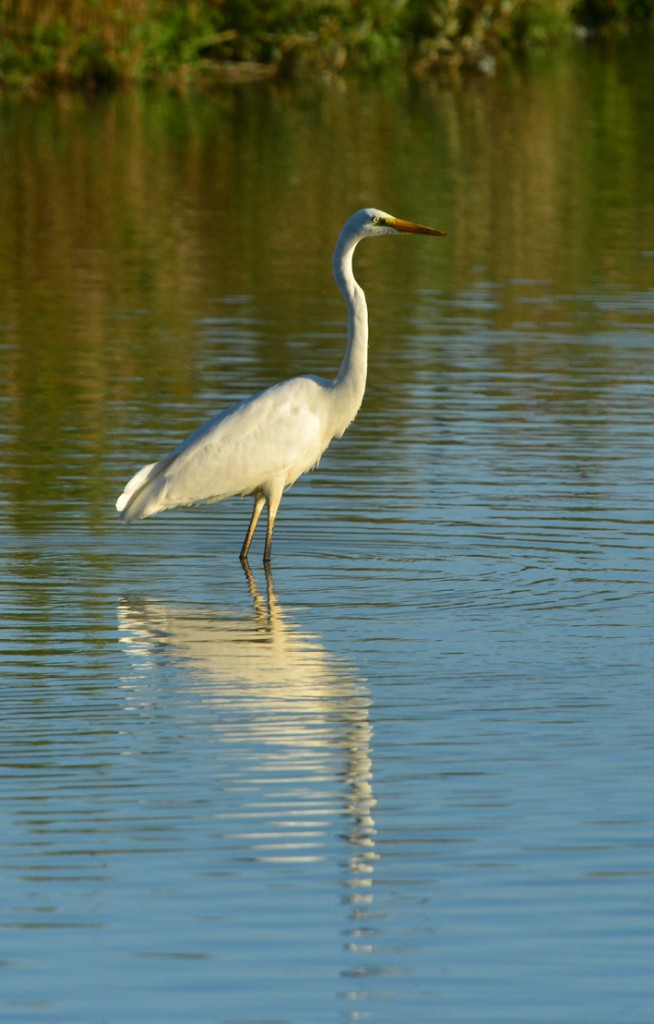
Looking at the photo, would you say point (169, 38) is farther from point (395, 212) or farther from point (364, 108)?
point (395, 212)

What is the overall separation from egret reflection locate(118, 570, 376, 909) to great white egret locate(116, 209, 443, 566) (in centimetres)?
54

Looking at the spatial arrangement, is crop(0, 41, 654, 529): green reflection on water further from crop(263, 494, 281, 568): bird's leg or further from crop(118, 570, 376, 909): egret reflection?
crop(118, 570, 376, 909): egret reflection

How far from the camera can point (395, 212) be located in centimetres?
2336

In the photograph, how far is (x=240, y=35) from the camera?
43219 millimetres

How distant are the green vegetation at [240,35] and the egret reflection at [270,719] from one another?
2893 centimetres

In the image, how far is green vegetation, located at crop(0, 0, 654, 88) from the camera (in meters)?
37.7

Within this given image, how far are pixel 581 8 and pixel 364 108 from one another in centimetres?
2191

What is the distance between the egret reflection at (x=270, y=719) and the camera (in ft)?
21.2

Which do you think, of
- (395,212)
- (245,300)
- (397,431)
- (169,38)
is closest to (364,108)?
(169,38)

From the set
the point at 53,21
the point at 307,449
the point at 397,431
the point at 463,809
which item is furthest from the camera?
the point at 53,21

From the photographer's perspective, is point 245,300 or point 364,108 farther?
point 364,108

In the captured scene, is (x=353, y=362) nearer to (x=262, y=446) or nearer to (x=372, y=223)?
(x=262, y=446)

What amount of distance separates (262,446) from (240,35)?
34.0 meters

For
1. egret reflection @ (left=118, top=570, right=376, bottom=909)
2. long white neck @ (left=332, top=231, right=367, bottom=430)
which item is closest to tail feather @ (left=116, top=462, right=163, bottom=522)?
egret reflection @ (left=118, top=570, right=376, bottom=909)
